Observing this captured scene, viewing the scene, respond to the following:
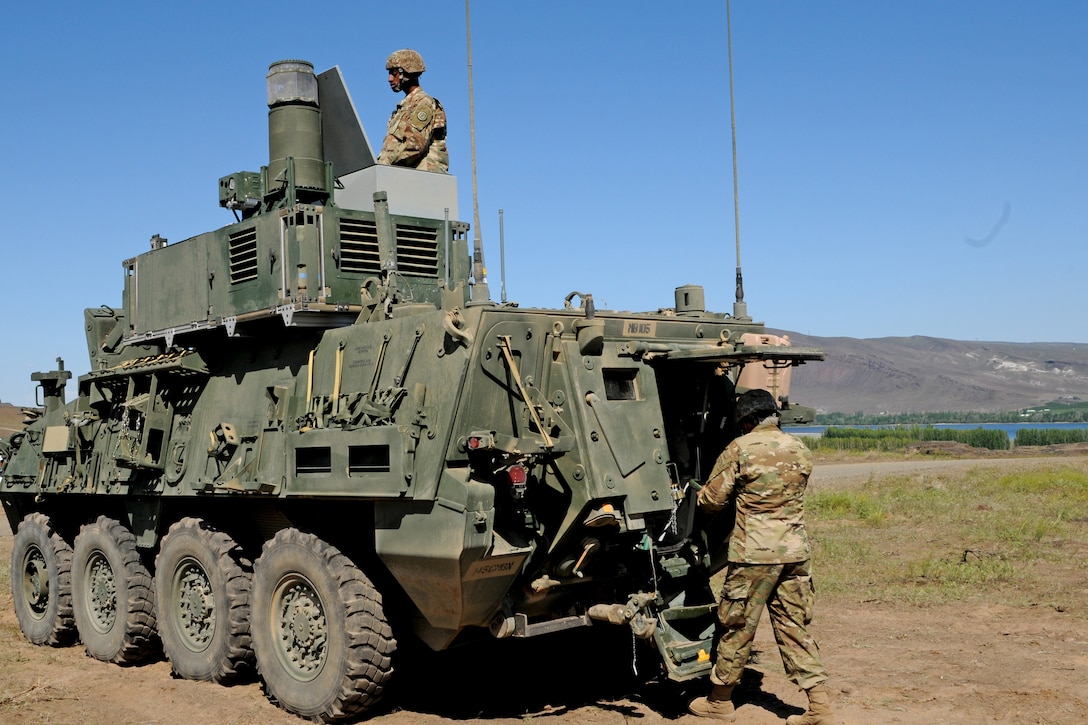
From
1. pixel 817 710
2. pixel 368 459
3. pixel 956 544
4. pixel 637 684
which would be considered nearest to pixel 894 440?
pixel 956 544

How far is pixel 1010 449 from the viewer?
53312mm

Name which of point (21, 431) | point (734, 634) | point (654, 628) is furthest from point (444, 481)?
point (21, 431)

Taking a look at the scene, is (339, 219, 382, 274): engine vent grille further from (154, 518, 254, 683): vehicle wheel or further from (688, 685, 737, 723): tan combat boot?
(688, 685, 737, 723): tan combat boot

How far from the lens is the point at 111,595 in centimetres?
1021

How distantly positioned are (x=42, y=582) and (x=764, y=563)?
7.47 m

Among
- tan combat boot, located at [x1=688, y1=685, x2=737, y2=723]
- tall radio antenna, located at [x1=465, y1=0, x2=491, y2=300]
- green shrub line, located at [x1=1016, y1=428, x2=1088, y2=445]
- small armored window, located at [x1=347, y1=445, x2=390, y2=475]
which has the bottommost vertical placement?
green shrub line, located at [x1=1016, y1=428, x2=1088, y2=445]

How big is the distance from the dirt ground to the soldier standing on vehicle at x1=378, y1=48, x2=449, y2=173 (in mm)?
3973

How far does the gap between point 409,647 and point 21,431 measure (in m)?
6.14

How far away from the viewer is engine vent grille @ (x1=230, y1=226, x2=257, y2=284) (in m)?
8.70

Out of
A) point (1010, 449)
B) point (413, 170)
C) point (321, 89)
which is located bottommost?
point (1010, 449)

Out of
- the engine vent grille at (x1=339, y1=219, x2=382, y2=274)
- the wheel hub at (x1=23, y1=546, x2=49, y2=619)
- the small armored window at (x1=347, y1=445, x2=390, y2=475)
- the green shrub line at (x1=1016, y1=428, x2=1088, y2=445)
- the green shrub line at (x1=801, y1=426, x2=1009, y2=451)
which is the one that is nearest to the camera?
the small armored window at (x1=347, y1=445, x2=390, y2=475)

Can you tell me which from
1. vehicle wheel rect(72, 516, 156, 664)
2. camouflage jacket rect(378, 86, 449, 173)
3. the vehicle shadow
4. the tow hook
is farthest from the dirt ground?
camouflage jacket rect(378, 86, 449, 173)

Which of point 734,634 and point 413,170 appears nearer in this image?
point 734,634

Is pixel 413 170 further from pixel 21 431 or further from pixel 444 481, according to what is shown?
pixel 21 431
